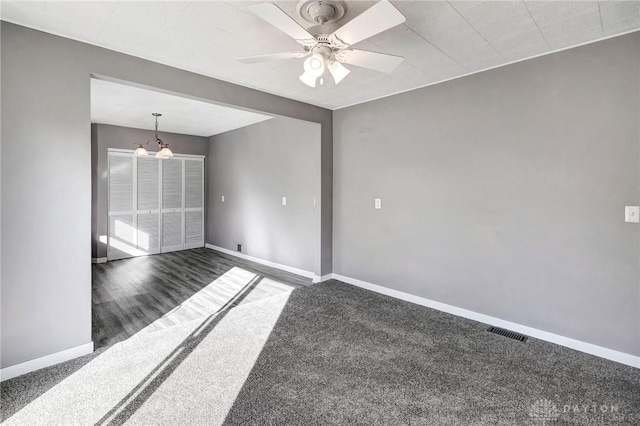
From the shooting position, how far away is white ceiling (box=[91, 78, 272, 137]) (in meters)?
4.06

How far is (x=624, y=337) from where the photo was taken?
2.50 meters

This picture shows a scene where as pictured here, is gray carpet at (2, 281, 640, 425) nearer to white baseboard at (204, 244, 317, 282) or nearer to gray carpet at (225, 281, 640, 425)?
gray carpet at (225, 281, 640, 425)

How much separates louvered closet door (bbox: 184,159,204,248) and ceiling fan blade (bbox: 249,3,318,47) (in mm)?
5630

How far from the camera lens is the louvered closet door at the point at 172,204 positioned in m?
6.64

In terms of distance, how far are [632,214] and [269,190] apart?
4.51 m

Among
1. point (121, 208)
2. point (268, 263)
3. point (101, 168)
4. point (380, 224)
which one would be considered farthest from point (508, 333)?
point (101, 168)

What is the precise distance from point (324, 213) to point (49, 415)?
3318mm

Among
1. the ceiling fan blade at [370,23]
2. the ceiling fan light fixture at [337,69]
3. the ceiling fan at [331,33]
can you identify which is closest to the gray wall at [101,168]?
the ceiling fan at [331,33]

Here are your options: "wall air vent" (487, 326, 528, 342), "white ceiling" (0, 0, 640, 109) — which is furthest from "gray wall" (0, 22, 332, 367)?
"wall air vent" (487, 326, 528, 342)

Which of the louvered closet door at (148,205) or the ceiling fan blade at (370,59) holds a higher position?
the ceiling fan blade at (370,59)

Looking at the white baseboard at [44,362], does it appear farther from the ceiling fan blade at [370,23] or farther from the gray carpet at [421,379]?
the ceiling fan blade at [370,23]

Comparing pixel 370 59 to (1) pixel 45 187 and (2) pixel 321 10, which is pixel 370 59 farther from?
(1) pixel 45 187

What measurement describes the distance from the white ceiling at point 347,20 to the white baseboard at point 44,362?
2340 mm

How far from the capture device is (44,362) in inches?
95.0
